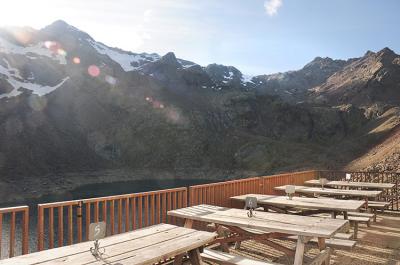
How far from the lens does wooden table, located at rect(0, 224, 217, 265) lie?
3.25m

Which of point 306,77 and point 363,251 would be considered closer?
point 363,251

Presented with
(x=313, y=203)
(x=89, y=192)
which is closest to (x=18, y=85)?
(x=89, y=192)

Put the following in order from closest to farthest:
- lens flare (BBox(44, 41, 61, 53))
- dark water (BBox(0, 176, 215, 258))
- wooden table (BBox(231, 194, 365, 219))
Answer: wooden table (BBox(231, 194, 365, 219))
dark water (BBox(0, 176, 215, 258))
lens flare (BBox(44, 41, 61, 53))

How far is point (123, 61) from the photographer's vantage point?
132 meters

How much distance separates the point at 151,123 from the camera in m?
74.7

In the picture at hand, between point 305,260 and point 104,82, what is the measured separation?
77.7 metres

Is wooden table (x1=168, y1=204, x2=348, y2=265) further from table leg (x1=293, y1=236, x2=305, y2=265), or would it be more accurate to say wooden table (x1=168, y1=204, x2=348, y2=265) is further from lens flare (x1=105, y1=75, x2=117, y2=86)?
lens flare (x1=105, y1=75, x2=117, y2=86)

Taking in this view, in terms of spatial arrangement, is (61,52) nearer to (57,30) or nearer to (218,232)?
(57,30)

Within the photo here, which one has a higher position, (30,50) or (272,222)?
(30,50)

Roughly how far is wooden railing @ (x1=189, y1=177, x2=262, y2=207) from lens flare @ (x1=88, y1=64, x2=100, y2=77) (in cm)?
7671

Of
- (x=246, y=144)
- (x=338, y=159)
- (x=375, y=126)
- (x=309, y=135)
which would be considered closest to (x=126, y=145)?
(x=246, y=144)

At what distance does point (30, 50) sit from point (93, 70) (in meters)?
17.5

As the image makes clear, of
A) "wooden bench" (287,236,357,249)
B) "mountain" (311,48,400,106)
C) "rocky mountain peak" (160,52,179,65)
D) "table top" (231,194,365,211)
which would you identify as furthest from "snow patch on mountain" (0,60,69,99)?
"wooden bench" (287,236,357,249)

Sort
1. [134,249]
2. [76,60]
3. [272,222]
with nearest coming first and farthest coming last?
[134,249] → [272,222] → [76,60]
